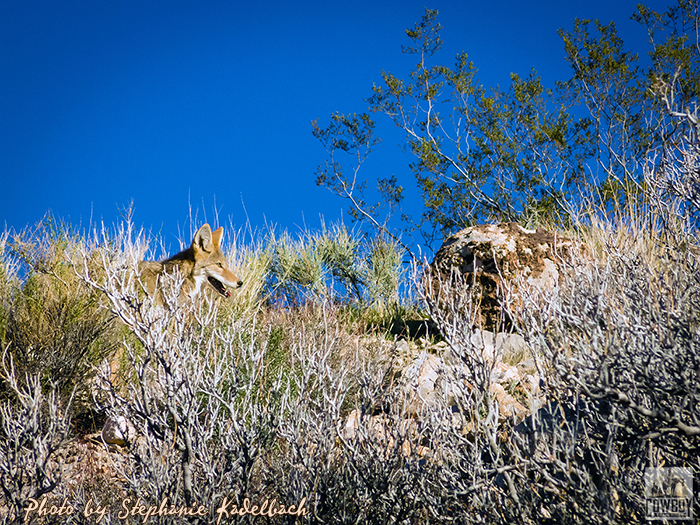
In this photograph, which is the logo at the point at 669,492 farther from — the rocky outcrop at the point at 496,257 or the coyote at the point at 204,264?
the coyote at the point at 204,264

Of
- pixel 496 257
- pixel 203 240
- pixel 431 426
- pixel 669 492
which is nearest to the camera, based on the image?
pixel 669 492

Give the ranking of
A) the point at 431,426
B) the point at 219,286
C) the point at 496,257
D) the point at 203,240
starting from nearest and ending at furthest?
the point at 431,426, the point at 496,257, the point at 203,240, the point at 219,286

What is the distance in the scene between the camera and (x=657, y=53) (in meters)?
12.0

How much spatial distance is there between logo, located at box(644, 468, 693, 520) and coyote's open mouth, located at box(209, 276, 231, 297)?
6469mm

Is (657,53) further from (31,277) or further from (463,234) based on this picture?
(31,277)

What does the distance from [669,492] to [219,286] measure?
663 cm

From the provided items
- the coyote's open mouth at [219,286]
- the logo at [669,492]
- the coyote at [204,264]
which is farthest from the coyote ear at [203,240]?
the logo at [669,492]

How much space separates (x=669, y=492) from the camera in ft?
7.39

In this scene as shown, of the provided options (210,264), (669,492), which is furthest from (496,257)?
(669,492)

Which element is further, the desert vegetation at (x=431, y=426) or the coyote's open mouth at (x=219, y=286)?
the coyote's open mouth at (x=219, y=286)

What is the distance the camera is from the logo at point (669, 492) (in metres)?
2.04

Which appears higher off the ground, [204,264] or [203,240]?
[203,240]

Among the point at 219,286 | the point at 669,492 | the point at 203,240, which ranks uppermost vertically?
the point at 203,240

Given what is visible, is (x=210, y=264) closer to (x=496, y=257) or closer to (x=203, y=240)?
(x=203, y=240)
